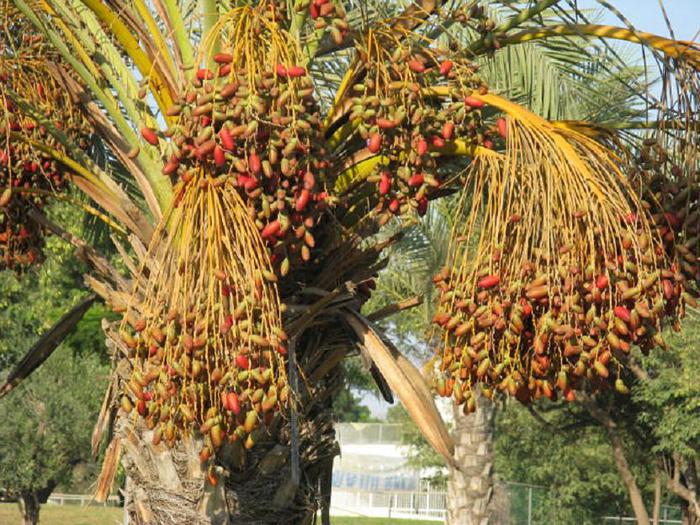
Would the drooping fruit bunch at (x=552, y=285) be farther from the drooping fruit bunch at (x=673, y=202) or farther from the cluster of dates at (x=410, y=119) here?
the cluster of dates at (x=410, y=119)

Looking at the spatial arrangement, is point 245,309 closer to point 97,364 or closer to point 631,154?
point 631,154

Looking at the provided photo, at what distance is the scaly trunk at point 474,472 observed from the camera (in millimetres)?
11719

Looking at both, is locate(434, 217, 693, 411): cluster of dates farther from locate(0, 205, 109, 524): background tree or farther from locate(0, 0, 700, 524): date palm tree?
locate(0, 205, 109, 524): background tree

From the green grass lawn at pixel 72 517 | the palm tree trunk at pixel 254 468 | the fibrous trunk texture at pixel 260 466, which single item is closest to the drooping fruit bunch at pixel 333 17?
the fibrous trunk texture at pixel 260 466

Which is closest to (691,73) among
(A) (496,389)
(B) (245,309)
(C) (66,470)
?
(A) (496,389)

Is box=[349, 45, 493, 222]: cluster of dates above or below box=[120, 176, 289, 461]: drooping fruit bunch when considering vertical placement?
above

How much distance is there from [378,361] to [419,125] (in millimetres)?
921

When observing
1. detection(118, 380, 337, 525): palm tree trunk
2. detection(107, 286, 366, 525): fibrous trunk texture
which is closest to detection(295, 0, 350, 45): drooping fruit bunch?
detection(107, 286, 366, 525): fibrous trunk texture

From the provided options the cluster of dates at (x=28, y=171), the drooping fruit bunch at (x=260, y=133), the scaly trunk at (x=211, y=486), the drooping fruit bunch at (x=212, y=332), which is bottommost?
the scaly trunk at (x=211, y=486)

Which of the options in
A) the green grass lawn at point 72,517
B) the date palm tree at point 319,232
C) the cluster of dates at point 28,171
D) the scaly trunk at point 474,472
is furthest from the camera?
the green grass lawn at point 72,517

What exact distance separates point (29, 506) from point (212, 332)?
19.2m

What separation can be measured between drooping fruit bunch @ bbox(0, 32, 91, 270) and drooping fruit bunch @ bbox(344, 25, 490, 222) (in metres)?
1.77

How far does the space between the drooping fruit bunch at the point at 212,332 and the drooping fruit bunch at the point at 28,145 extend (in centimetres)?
160

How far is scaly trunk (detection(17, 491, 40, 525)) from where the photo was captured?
66.8 feet
